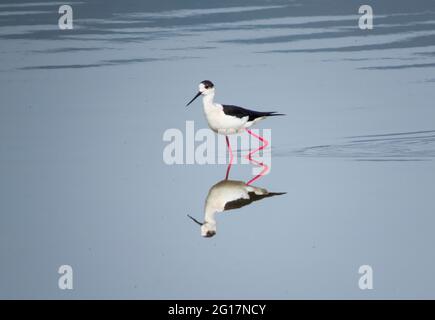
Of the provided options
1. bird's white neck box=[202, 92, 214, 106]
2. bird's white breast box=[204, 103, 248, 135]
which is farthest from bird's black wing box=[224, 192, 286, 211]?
bird's white neck box=[202, 92, 214, 106]

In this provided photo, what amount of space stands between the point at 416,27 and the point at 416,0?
Answer: 1.71m

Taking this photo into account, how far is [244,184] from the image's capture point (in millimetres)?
8672

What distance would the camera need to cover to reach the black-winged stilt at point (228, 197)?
812 centimetres

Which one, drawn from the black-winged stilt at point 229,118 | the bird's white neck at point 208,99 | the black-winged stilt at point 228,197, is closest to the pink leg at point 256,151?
the black-winged stilt at point 229,118

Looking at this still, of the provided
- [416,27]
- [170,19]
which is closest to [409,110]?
[416,27]

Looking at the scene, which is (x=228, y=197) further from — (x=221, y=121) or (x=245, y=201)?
(x=221, y=121)

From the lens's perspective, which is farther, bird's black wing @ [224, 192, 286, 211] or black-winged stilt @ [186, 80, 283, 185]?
black-winged stilt @ [186, 80, 283, 185]

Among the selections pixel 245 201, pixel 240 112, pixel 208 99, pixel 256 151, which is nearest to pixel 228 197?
pixel 245 201

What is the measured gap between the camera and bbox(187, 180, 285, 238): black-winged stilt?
8117mm

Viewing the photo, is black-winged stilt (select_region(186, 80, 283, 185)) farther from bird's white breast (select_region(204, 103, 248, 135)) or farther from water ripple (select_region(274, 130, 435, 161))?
water ripple (select_region(274, 130, 435, 161))

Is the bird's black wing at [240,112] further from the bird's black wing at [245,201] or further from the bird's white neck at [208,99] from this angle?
the bird's black wing at [245,201]

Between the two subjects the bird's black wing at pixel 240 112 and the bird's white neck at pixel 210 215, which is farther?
the bird's black wing at pixel 240 112

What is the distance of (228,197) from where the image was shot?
8.43 meters

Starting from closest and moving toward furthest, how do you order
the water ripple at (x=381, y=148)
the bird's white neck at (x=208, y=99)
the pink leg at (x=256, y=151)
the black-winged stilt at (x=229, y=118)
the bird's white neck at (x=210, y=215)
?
1. the bird's white neck at (x=210, y=215)
2. the pink leg at (x=256, y=151)
3. the water ripple at (x=381, y=148)
4. the black-winged stilt at (x=229, y=118)
5. the bird's white neck at (x=208, y=99)
